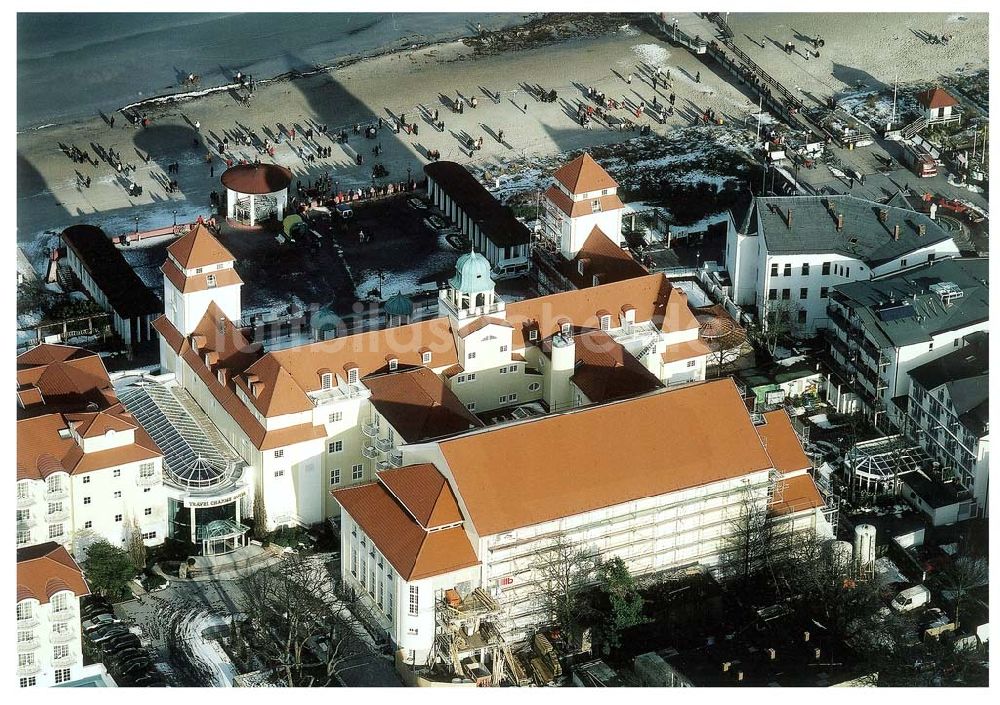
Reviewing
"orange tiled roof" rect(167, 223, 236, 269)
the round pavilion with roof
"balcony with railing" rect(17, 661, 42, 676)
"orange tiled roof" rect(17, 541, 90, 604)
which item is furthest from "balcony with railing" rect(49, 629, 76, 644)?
the round pavilion with roof

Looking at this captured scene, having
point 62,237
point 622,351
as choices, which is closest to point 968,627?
point 622,351

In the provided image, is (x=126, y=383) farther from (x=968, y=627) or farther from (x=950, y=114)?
(x=950, y=114)

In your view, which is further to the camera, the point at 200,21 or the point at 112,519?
the point at 200,21

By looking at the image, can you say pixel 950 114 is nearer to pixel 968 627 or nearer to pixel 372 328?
pixel 372 328

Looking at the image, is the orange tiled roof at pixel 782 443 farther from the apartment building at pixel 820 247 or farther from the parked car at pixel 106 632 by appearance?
the parked car at pixel 106 632

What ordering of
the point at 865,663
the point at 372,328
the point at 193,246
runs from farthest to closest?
the point at 372,328 < the point at 193,246 < the point at 865,663

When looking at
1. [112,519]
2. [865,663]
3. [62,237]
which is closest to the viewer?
[865,663]

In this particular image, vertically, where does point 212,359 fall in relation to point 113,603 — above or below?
above
